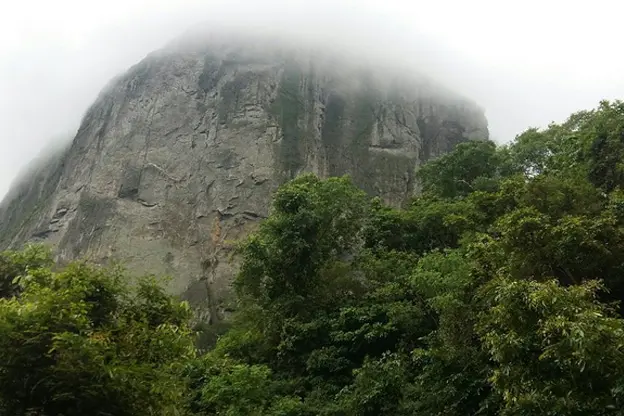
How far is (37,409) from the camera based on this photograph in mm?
6707

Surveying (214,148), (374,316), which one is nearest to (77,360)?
(374,316)

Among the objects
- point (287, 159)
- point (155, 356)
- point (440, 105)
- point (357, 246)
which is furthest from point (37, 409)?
point (440, 105)

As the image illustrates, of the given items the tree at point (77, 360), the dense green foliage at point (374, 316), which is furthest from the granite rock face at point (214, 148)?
the tree at point (77, 360)

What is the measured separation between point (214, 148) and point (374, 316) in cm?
3365

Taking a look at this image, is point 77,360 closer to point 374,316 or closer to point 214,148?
point 374,316

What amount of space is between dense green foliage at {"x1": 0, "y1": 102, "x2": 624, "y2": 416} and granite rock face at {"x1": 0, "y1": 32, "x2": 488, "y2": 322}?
19.4 m

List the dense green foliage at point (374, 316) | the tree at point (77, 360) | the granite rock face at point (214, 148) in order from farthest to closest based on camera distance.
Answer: the granite rock face at point (214, 148) < the dense green foliage at point (374, 316) < the tree at point (77, 360)

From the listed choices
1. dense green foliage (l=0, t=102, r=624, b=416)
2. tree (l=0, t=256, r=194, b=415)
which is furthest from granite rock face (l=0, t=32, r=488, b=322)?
tree (l=0, t=256, r=194, b=415)

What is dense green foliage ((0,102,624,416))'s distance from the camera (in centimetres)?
703

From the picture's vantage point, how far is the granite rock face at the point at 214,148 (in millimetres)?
45125

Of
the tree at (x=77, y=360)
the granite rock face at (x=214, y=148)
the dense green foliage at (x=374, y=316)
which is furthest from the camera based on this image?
the granite rock face at (x=214, y=148)

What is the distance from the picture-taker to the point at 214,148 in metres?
49.3

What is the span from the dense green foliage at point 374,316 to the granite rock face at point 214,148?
1943 cm

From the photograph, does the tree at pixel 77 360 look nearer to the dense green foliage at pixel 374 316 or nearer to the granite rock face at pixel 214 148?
the dense green foliage at pixel 374 316
